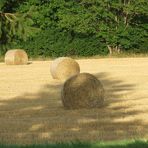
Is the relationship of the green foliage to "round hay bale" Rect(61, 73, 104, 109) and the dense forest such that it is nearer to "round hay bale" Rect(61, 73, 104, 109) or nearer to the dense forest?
the dense forest

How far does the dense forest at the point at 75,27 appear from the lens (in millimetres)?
38125

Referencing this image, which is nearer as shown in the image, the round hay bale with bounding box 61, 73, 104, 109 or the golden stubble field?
the golden stubble field

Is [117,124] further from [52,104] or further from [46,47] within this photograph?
[46,47]

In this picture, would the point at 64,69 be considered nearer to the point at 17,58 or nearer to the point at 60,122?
the point at 17,58

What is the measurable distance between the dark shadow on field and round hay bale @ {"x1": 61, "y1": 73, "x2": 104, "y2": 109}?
23 cm

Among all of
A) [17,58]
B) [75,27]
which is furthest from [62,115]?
[75,27]

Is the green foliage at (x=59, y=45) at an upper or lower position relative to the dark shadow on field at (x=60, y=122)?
lower

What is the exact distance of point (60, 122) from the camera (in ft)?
38.4

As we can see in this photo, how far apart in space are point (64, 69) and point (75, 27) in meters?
16.2

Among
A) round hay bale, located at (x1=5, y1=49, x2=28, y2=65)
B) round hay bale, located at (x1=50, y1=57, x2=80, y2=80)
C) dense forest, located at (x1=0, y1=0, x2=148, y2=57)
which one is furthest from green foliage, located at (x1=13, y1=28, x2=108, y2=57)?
round hay bale, located at (x1=50, y1=57, x2=80, y2=80)

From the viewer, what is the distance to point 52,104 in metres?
14.6

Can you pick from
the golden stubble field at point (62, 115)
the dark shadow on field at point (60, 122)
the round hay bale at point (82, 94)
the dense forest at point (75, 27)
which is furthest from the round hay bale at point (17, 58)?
the round hay bale at point (82, 94)

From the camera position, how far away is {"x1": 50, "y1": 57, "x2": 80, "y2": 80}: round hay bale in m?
22.3

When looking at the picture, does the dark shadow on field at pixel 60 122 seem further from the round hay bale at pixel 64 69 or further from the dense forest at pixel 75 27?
the dense forest at pixel 75 27
